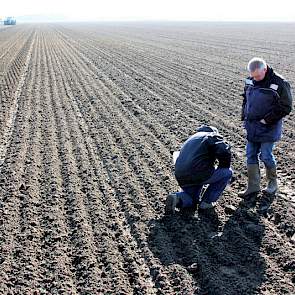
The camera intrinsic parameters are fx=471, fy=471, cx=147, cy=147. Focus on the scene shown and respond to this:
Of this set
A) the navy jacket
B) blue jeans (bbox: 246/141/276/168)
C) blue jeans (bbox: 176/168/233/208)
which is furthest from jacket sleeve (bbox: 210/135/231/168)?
blue jeans (bbox: 246/141/276/168)

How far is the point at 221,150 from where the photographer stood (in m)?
5.89

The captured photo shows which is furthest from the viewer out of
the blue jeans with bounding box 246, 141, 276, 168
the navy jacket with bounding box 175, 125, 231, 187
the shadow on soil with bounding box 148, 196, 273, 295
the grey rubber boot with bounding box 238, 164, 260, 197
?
the grey rubber boot with bounding box 238, 164, 260, 197

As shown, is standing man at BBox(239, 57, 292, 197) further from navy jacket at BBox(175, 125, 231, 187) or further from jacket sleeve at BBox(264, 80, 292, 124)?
navy jacket at BBox(175, 125, 231, 187)

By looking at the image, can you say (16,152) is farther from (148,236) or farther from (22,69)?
(22,69)

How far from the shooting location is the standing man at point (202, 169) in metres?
6.02

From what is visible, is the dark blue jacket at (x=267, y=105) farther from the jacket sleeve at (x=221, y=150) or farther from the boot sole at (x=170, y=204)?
the boot sole at (x=170, y=204)

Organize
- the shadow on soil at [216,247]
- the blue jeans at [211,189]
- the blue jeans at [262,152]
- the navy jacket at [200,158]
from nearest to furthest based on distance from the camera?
the shadow on soil at [216,247] → the navy jacket at [200,158] → the blue jeans at [211,189] → the blue jeans at [262,152]

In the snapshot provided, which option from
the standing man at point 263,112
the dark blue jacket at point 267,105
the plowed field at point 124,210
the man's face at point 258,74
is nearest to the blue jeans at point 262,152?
the standing man at point 263,112

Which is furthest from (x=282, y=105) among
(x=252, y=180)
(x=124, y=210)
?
(x=124, y=210)

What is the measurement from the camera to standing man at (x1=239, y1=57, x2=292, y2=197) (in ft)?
19.9

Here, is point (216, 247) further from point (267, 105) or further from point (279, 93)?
point (279, 93)

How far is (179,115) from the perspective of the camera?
11750mm

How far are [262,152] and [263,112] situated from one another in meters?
0.58

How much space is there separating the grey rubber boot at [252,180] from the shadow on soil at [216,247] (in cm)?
24
